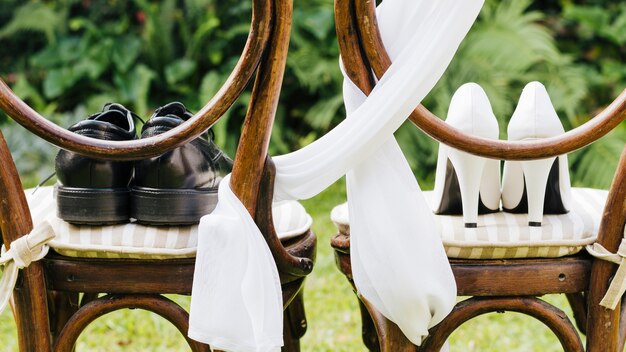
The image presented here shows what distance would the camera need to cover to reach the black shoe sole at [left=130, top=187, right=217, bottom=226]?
1.27m

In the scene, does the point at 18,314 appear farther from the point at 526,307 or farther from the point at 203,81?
the point at 203,81

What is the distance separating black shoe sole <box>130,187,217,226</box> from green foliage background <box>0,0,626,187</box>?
271 cm

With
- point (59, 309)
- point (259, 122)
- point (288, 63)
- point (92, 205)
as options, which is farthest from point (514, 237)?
point (288, 63)

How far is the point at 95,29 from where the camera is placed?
4.56 m

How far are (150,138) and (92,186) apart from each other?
173mm

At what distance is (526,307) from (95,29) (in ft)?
12.7

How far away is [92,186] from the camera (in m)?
1.30

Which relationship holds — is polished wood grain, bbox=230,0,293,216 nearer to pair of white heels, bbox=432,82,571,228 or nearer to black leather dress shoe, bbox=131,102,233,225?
black leather dress shoe, bbox=131,102,233,225

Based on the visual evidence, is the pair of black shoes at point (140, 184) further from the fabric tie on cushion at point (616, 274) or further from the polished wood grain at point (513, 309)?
the fabric tie on cushion at point (616, 274)

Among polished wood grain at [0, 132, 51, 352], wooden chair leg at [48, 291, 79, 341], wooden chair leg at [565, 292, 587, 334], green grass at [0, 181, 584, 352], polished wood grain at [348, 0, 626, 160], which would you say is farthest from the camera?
green grass at [0, 181, 584, 352]

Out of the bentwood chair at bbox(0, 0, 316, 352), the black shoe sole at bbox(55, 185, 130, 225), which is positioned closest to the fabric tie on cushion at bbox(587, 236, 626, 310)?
the bentwood chair at bbox(0, 0, 316, 352)

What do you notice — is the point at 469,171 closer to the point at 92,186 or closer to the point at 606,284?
the point at 606,284

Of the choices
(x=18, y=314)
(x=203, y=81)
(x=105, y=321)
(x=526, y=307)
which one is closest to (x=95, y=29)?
(x=203, y=81)

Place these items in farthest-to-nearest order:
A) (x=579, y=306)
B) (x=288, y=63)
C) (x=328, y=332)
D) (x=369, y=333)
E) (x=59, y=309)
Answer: (x=288, y=63) → (x=328, y=332) → (x=369, y=333) → (x=59, y=309) → (x=579, y=306)
